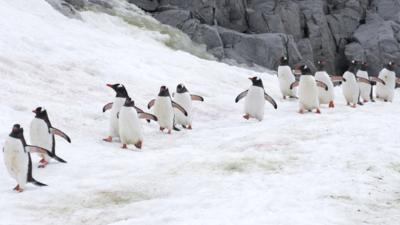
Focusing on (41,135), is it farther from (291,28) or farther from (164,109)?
(291,28)

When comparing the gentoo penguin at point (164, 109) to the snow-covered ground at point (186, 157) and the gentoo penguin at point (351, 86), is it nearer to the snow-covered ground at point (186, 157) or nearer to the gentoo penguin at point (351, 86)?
the snow-covered ground at point (186, 157)

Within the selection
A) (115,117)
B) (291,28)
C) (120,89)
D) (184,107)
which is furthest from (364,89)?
(291,28)

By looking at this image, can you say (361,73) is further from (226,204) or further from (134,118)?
(226,204)

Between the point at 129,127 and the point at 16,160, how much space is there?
274 cm

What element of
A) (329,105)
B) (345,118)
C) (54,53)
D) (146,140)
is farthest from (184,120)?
(54,53)

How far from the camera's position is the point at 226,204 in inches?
220

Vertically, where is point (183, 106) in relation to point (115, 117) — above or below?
above

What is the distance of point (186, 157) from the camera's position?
8109 millimetres

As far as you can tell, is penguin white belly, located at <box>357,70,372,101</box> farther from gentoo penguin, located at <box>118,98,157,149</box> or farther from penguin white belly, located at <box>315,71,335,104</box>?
gentoo penguin, located at <box>118,98,157,149</box>

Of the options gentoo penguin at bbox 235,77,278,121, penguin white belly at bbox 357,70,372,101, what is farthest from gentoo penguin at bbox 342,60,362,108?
gentoo penguin at bbox 235,77,278,121

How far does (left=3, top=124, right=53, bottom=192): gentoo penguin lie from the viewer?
6559 millimetres

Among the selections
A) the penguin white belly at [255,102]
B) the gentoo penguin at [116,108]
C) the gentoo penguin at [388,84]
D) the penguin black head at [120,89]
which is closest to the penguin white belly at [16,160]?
the gentoo penguin at [116,108]

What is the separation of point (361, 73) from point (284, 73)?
8.39 feet

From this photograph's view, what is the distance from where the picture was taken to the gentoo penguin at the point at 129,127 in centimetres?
913
